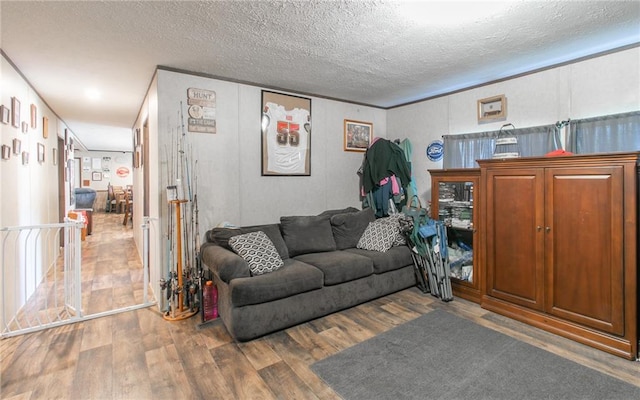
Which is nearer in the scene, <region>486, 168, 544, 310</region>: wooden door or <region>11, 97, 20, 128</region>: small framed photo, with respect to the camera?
<region>486, 168, 544, 310</region>: wooden door

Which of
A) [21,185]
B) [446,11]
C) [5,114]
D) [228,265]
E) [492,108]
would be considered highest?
[446,11]

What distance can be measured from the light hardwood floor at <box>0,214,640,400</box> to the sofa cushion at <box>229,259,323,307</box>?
1.13ft

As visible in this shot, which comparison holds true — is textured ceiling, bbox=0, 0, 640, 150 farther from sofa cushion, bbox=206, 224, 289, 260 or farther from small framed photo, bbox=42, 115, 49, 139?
sofa cushion, bbox=206, 224, 289, 260

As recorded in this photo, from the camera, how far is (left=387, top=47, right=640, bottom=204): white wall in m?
2.76

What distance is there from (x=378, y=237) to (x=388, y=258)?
314mm

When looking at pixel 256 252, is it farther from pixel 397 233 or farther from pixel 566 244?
pixel 566 244

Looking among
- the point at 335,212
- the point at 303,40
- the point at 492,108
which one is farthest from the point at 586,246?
the point at 303,40

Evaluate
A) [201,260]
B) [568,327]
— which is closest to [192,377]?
[201,260]

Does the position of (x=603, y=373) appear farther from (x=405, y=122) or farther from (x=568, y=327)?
(x=405, y=122)

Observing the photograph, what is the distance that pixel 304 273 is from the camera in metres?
2.88

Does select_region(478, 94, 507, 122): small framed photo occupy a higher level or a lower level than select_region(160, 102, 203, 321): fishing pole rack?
higher

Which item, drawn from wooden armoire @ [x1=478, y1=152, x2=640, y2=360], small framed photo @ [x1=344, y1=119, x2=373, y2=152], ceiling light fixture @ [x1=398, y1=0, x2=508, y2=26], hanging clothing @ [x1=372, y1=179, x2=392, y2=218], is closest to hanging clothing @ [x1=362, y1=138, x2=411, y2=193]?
hanging clothing @ [x1=372, y1=179, x2=392, y2=218]

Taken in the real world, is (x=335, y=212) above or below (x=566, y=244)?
above

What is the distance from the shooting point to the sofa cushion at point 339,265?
3074mm
